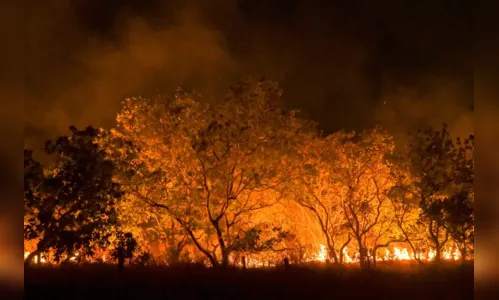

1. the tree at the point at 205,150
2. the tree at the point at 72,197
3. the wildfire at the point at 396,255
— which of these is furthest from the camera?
the wildfire at the point at 396,255

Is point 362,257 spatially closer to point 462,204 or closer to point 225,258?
point 462,204

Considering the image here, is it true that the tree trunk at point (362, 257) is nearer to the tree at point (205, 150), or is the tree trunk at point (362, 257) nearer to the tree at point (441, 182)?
the tree at point (441, 182)

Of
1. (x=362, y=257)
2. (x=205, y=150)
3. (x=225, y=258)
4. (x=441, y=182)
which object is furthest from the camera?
(x=362, y=257)

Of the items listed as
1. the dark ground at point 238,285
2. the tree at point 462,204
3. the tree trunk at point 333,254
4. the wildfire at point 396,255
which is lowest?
the wildfire at point 396,255

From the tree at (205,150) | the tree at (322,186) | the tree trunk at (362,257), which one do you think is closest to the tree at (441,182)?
the tree trunk at (362,257)

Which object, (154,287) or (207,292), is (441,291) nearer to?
(207,292)

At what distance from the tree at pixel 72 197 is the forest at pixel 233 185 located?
3cm

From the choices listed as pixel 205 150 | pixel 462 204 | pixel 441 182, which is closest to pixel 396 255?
pixel 441 182

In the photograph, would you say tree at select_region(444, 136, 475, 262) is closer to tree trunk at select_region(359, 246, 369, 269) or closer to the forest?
the forest

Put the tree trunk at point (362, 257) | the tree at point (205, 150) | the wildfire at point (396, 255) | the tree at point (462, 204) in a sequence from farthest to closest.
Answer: the wildfire at point (396, 255), the tree trunk at point (362, 257), the tree at point (462, 204), the tree at point (205, 150)

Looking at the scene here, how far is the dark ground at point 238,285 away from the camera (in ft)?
33.9

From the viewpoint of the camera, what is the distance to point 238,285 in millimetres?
11516

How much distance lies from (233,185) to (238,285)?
5.41m

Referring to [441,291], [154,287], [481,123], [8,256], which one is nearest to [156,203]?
[154,287]
